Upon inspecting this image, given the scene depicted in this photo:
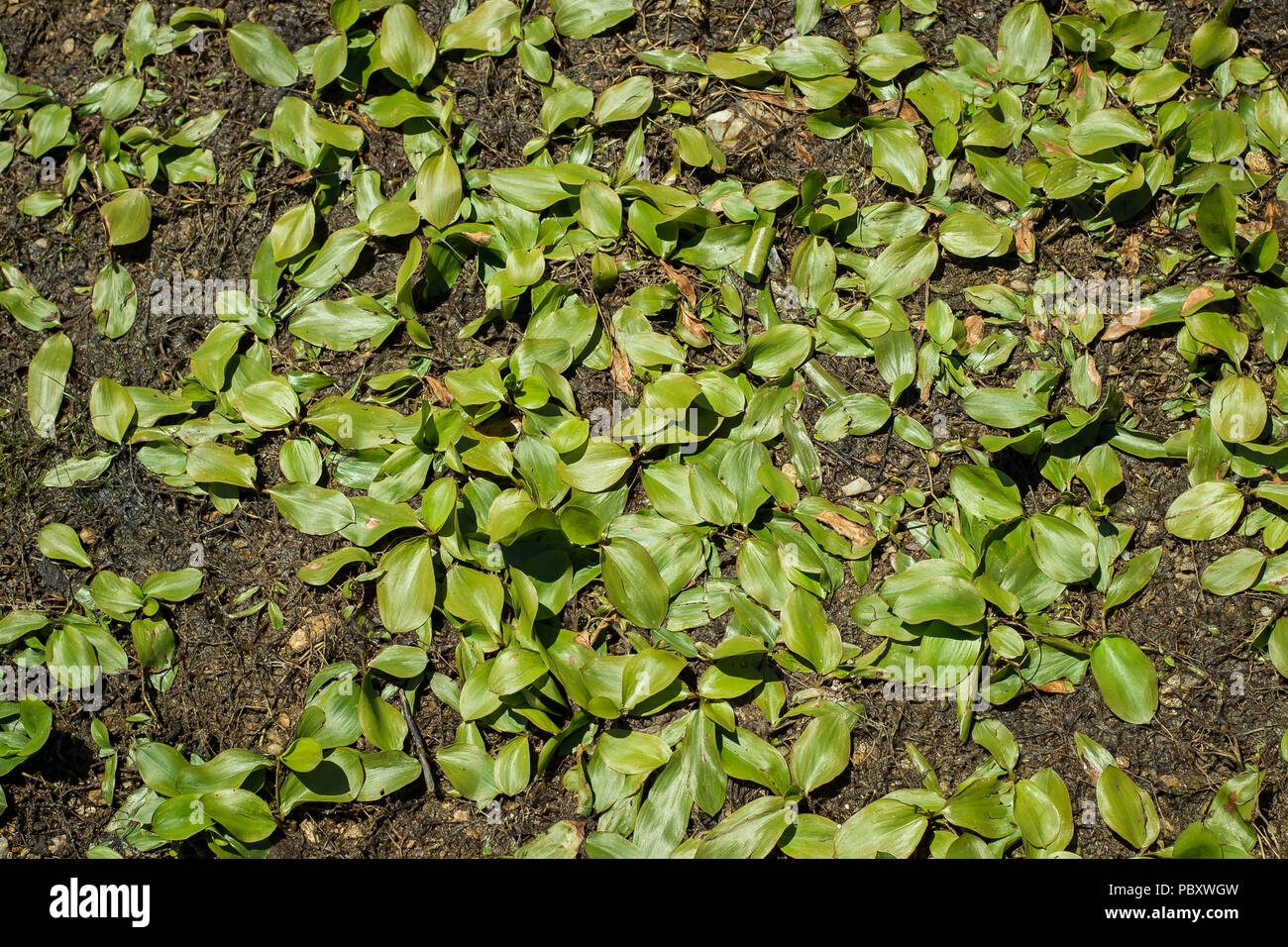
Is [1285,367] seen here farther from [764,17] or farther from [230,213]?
[230,213]

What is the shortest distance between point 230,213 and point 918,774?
220cm

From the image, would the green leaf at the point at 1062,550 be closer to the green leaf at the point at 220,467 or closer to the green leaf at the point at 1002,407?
the green leaf at the point at 1002,407

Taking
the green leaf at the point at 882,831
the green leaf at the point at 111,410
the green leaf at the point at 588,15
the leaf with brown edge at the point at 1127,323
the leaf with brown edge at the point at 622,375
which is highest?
the green leaf at the point at 588,15

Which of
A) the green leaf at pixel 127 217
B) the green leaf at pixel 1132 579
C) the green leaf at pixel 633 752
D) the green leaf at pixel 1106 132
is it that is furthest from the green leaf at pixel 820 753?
the green leaf at pixel 127 217

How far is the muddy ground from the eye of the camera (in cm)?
187

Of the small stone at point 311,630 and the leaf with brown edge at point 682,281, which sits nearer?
the small stone at point 311,630

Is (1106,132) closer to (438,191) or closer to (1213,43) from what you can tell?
(1213,43)

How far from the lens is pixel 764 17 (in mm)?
2291

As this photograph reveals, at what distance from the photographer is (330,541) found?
2027 millimetres

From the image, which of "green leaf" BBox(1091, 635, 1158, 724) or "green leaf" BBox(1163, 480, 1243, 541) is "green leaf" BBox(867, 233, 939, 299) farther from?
"green leaf" BBox(1091, 635, 1158, 724)

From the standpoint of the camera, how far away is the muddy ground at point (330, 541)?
187 cm
